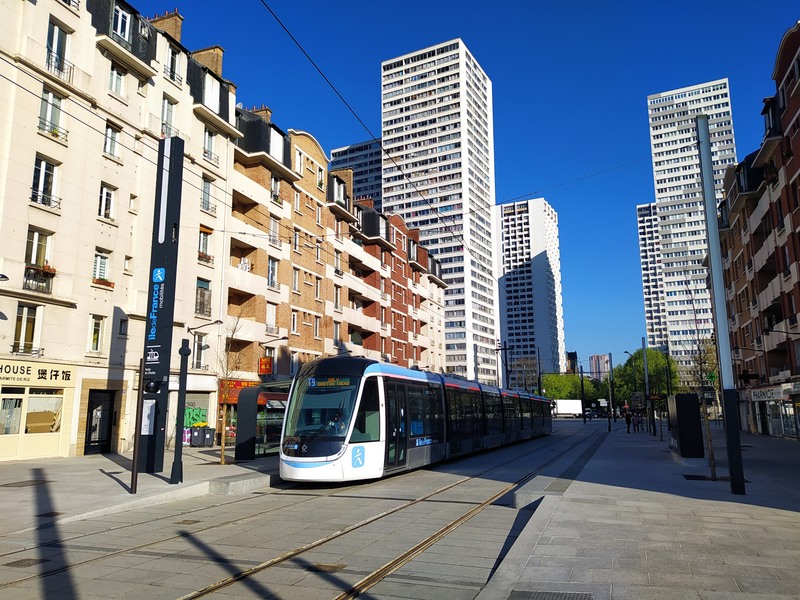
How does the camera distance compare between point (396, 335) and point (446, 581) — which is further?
point (396, 335)

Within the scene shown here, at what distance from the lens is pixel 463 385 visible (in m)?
23.0

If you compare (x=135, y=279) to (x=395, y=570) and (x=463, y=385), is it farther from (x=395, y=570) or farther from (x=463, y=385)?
(x=395, y=570)

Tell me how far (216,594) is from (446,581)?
2.43m

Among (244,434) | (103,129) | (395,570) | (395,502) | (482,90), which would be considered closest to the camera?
(395,570)

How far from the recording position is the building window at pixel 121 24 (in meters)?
27.3

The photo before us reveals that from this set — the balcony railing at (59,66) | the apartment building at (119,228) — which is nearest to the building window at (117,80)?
the apartment building at (119,228)

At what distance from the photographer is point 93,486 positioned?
14680mm

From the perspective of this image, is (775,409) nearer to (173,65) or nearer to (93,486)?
(93,486)

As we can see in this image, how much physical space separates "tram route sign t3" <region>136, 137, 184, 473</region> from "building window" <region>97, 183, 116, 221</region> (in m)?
9.21

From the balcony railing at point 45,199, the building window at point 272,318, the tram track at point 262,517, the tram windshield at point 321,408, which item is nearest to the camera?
the tram track at point 262,517

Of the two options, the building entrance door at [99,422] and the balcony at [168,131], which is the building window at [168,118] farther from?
the building entrance door at [99,422]

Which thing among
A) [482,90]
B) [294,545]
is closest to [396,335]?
[294,545]

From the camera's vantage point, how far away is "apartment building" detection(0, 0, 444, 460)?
885 inches

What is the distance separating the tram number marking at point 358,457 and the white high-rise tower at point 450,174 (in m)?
113
